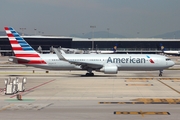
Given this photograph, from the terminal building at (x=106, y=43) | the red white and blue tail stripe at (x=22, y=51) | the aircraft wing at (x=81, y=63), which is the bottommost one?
the aircraft wing at (x=81, y=63)

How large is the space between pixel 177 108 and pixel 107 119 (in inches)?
212

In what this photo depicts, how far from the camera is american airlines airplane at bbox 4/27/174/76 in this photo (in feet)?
151

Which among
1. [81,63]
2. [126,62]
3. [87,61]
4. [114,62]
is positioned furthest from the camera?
[87,61]

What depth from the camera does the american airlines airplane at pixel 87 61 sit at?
4594 centimetres

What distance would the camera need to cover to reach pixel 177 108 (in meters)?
19.2

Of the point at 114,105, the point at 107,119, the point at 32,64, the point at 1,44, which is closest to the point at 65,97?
the point at 114,105

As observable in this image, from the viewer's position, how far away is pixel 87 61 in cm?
4653

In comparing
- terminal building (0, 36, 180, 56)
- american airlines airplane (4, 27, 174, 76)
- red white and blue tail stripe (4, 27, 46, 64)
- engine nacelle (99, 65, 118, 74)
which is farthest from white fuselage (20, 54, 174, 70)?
terminal building (0, 36, 180, 56)

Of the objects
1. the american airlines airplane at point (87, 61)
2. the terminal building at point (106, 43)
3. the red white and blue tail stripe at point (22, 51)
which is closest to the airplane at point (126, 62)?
the american airlines airplane at point (87, 61)

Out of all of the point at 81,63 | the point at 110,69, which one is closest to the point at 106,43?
the point at 81,63

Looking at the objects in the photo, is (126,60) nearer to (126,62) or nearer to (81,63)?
(126,62)

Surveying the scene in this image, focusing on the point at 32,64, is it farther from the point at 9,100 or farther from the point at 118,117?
the point at 118,117

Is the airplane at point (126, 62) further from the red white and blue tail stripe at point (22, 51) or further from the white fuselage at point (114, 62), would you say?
the red white and blue tail stripe at point (22, 51)

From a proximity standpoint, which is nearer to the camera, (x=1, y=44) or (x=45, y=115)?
(x=45, y=115)
